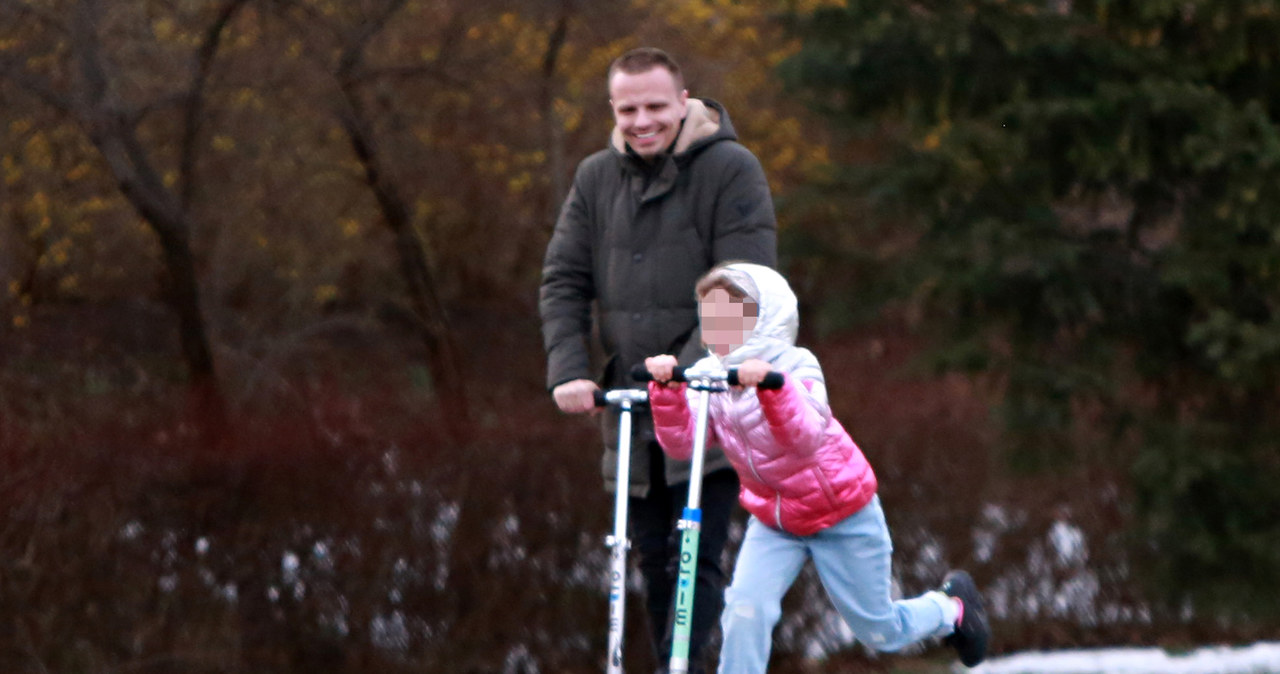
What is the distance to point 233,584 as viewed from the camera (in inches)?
274

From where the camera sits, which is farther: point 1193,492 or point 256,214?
point 256,214

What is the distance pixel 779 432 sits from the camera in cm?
383

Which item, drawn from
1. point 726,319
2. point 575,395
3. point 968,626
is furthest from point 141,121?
A: point 726,319

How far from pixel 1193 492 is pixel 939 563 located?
1.72m

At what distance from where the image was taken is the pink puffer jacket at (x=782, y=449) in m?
3.84

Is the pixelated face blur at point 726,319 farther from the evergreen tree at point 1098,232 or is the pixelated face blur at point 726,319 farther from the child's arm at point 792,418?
the evergreen tree at point 1098,232

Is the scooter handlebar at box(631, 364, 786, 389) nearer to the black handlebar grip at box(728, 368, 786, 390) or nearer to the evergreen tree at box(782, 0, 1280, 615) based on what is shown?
the black handlebar grip at box(728, 368, 786, 390)

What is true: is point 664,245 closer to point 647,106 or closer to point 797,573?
point 647,106

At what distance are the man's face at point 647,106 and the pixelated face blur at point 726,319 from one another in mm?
711

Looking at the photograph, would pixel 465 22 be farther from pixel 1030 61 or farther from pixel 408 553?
pixel 408 553

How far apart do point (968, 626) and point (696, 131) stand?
6.03ft

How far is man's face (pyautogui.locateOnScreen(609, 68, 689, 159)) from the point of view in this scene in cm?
430

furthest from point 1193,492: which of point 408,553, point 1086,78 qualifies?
point 408,553

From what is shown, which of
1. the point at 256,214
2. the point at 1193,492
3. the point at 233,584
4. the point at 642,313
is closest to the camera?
the point at 642,313
